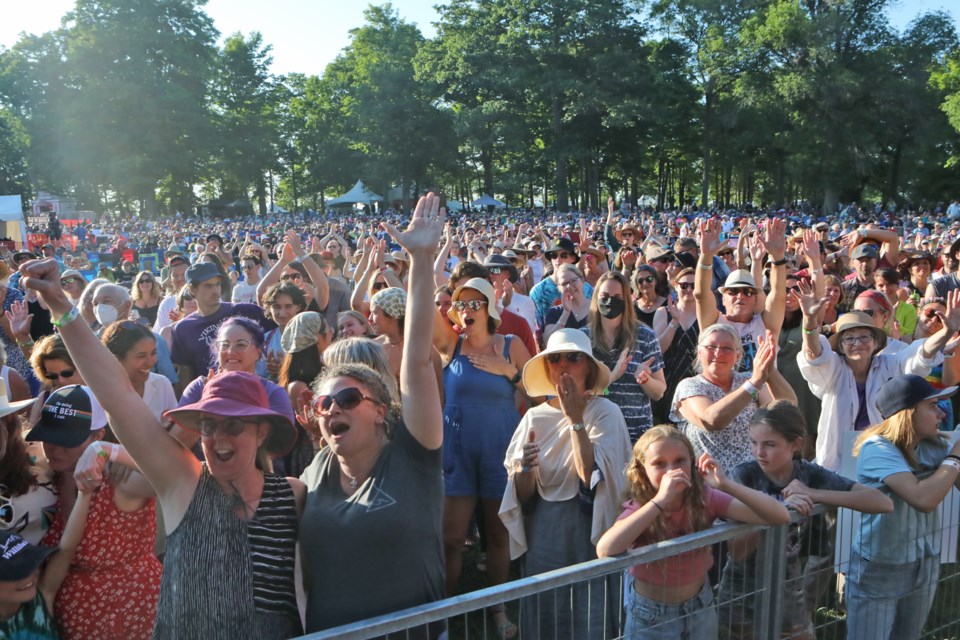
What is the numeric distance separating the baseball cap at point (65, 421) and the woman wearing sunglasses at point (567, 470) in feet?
5.66

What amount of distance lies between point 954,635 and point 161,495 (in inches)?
150

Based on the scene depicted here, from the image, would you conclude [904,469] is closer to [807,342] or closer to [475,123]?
[807,342]

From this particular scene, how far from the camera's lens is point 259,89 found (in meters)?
64.8

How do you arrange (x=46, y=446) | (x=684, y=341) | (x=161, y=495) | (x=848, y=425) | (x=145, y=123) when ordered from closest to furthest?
(x=161, y=495)
(x=46, y=446)
(x=848, y=425)
(x=684, y=341)
(x=145, y=123)

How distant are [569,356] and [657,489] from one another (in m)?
0.98

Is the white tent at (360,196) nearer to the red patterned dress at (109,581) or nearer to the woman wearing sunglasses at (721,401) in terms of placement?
the woman wearing sunglasses at (721,401)

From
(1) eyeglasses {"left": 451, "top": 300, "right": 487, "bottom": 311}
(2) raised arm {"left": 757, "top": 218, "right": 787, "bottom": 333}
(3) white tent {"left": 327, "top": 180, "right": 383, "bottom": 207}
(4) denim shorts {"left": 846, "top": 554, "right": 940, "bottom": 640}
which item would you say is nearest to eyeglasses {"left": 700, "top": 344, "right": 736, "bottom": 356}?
(4) denim shorts {"left": 846, "top": 554, "right": 940, "bottom": 640}

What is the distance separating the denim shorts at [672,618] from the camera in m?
2.88

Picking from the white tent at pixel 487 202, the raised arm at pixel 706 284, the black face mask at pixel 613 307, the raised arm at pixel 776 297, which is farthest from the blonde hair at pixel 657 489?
the white tent at pixel 487 202

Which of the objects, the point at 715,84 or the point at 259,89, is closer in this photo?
the point at 715,84

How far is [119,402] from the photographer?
7.66 feet

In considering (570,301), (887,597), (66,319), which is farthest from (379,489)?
(570,301)

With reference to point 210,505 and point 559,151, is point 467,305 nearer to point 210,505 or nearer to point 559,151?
point 210,505

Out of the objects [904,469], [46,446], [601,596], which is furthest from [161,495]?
[904,469]
